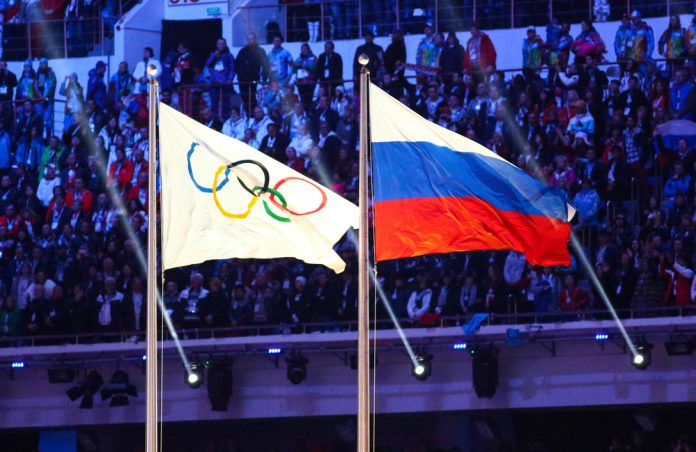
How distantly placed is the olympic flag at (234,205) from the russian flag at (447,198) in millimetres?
456

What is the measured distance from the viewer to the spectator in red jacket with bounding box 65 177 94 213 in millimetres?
28391

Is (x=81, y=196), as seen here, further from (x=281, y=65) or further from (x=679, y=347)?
(x=679, y=347)

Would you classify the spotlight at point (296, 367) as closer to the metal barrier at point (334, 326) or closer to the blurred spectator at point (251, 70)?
the metal barrier at point (334, 326)

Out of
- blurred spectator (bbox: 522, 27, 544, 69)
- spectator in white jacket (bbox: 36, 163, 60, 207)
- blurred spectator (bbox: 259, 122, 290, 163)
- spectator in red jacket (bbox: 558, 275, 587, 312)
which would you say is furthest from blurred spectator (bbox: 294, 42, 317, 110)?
spectator in red jacket (bbox: 558, 275, 587, 312)

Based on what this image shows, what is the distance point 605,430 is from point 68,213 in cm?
870

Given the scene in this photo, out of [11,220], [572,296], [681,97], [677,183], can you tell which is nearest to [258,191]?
[572,296]

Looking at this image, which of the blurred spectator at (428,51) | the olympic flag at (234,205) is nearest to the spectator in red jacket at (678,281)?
the blurred spectator at (428,51)

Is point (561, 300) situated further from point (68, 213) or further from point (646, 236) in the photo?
point (68, 213)

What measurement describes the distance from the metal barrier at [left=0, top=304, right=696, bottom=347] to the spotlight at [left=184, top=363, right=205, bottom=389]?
1.52 ft

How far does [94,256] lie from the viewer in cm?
2722

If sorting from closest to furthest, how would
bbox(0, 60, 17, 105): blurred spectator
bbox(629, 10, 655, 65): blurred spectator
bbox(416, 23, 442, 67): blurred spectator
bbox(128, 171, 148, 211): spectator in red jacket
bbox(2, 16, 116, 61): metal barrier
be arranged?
bbox(128, 171, 148, 211): spectator in red jacket, bbox(629, 10, 655, 65): blurred spectator, bbox(416, 23, 442, 67): blurred spectator, bbox(0, 60, 17, 105): blurred spectator, bbox(2, 16, 116, 61): metal barrier

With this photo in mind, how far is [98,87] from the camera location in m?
31.4

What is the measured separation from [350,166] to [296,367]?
10.1ft

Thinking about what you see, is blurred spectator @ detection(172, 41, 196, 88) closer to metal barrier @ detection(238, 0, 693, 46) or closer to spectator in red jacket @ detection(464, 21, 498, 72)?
metal barrier @ detection(238, 0, 693, 46)
